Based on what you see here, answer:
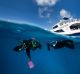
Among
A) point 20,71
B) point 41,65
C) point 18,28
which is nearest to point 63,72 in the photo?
point 41,65

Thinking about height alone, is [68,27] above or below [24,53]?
above

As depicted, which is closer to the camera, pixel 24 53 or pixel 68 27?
pixel 68 27

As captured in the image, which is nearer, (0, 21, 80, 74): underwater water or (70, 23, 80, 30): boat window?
(0, 21, 80, 74): underwater water

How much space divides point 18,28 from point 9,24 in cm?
121

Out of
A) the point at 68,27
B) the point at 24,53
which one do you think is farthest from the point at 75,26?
the point at 24,53

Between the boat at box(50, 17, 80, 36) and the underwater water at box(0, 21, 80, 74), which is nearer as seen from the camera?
the underwater water at box(0, 21, 80, 74)

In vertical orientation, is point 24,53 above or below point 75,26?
below

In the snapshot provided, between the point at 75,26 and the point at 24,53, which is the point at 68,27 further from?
the point at 24,53

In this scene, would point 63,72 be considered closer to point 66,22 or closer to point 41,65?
point 41,65

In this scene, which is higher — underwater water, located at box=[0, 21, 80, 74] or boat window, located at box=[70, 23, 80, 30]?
boat window, located at box=[70, 23, 80, 30]

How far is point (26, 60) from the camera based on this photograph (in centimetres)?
2272

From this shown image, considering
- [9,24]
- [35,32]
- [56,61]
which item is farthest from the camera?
[56,61]

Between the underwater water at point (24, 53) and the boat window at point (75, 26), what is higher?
the boat window at point (75, 26)

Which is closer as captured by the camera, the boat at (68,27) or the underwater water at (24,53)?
the underwater water at (24,53)
